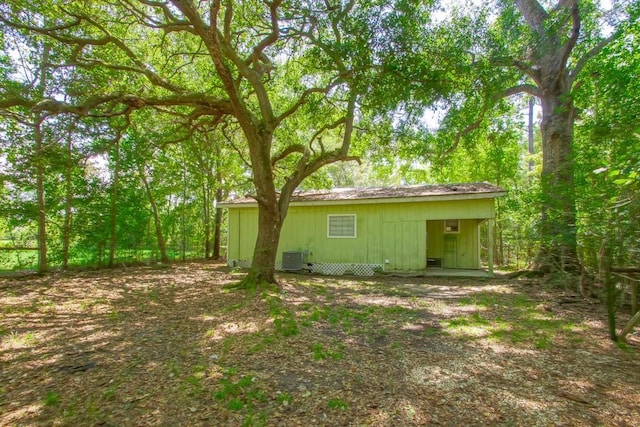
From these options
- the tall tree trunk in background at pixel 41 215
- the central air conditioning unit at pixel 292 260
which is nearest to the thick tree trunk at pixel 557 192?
the central air conditioning unit at pixel 292 260

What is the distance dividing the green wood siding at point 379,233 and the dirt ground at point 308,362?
13.1 feet

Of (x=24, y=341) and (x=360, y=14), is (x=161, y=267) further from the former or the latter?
(x=360, y=14)

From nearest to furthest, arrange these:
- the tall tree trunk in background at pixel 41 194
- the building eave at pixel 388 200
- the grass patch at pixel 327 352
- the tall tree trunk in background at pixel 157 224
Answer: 1. the grass patch at pixel 327 352
2. the tall tree trunk in background at pixel 41 194
3. the building eave at pixel 388 200
4. the tall tree trunk in background at pixel 157 224

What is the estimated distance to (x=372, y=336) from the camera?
450 cm

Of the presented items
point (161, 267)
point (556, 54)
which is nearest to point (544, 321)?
point (556, 54)

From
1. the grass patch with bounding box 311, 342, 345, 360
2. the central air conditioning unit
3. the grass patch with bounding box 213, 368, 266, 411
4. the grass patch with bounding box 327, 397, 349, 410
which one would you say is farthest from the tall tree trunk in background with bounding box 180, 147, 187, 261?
the grass patch with bounding box 327, 397, 349, 410

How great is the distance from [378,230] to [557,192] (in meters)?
5.26

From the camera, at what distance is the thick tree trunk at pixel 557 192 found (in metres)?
6.60

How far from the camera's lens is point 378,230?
1103 centimetres

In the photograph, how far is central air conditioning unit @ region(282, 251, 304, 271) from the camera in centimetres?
1139

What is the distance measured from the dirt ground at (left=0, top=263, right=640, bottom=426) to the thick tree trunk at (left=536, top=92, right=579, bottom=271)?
1.44 metres

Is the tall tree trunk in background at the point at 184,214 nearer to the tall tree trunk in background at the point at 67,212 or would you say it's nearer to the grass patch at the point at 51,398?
the tall tree trunk in background at the point at 67,212

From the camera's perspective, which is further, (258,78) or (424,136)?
(424,136)

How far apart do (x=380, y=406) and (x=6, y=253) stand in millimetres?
10986
